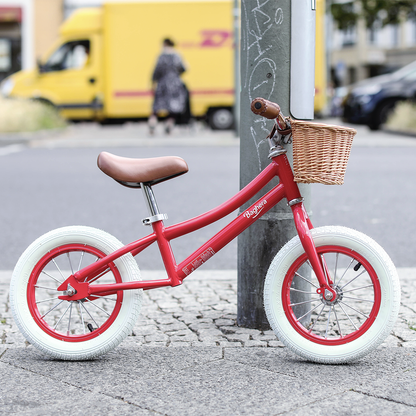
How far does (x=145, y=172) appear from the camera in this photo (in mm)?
3404

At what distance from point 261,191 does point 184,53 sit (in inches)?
637

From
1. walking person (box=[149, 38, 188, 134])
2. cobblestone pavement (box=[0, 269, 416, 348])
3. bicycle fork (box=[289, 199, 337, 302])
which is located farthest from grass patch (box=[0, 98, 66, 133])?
bicycle fork (box=[289, 199, 337, 302])

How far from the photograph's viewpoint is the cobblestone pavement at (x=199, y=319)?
12.3 ft

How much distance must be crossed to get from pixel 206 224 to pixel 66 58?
55.2ft

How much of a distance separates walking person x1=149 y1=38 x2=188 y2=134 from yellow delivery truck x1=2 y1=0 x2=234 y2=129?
107 inches

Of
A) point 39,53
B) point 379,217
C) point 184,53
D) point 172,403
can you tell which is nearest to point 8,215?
A: point 379,217

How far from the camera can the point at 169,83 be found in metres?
16.3

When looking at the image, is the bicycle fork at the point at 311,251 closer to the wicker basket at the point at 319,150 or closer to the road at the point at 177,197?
the wicker basket at the point at 319,150

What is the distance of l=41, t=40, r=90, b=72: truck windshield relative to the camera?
19391 mm

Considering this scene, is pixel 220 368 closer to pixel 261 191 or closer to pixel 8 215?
pixel 261 191

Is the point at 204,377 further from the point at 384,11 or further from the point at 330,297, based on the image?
the point at 384,11

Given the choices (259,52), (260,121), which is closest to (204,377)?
(260,121)

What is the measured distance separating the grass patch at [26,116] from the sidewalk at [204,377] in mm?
13562

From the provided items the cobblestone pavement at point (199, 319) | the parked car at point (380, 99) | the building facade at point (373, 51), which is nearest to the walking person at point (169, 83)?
the parked car at point (380, 99)
